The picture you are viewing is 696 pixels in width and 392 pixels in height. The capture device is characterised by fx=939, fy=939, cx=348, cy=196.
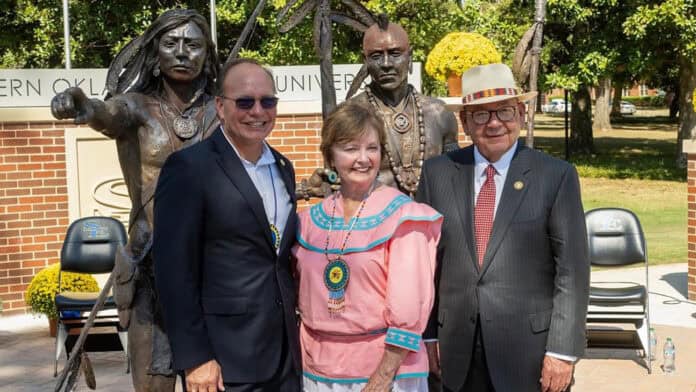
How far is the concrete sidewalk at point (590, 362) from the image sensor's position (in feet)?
22.4

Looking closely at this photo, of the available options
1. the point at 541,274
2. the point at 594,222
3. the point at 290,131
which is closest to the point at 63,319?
the point at 290,131

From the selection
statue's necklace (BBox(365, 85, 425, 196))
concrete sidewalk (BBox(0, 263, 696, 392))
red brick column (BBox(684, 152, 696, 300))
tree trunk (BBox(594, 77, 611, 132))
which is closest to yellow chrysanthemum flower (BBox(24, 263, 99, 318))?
concrete sidewalk (BBox(0, 263, 696, 392))

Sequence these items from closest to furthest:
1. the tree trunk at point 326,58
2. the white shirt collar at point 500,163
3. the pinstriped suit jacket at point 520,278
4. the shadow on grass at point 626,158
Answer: the pinstriped suit jacket at point 520,278
the white shirt collar at point 500,163
the tree trunk at point 326,58
the shadow on grass at point 626,158

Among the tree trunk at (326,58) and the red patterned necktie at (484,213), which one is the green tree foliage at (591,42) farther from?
the red patterned necktie at (484,213)

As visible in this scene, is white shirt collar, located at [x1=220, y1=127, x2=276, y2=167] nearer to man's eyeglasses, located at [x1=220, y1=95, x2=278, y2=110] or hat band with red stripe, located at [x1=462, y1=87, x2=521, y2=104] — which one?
man's eyeglasses, located at [x1=220, y1=95, x2=278, y2=110]

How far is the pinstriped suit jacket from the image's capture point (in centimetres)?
338

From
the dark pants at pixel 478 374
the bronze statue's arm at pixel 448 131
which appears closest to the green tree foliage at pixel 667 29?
Answer: the bronze statue's arm at pixel 448 131

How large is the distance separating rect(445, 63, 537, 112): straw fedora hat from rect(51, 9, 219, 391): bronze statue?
3.86 ft

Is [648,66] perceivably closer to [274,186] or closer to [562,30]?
[562,30]

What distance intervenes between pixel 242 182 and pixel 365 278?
52 centimetres

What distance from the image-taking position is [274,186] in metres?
3.27

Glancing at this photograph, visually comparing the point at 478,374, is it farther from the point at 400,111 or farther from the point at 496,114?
the point at 400,111

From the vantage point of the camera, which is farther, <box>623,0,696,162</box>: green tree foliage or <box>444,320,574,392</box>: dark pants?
<box>623,0,696,162</box>: green tree foliage

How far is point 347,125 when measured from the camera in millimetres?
3158
